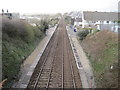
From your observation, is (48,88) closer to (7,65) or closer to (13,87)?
(13,87)

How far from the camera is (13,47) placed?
732 inches

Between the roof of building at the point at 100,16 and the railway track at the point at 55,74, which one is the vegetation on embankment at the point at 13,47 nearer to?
the railway track at the point at 55,74

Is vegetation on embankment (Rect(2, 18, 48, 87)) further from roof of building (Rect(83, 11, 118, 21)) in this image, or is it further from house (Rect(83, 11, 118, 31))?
roof of building (Rect(83, 11, 118, 21))

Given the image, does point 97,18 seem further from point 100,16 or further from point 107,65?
point 107,65

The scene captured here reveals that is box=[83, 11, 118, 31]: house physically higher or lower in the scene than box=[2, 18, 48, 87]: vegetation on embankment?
higher

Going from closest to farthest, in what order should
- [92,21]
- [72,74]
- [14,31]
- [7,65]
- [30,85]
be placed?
[30,85] < [7,65] < [72,74] < [14,31] < [92,21]

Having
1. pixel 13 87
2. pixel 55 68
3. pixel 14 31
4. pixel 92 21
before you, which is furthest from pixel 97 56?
pixel 92 21

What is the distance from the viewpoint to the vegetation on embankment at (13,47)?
12.8 metres

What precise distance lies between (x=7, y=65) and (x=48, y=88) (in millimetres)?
2892

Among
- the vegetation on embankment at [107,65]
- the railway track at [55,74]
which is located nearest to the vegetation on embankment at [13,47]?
the railway track at [55,74]

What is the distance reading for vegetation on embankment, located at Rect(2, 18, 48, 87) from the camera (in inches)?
504

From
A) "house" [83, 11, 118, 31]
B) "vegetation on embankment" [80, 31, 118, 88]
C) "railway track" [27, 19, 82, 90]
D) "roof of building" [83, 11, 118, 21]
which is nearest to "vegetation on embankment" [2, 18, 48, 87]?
"railway track" [27, 19, 82, 90]

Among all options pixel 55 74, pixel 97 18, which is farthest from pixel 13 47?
pixel 97 18

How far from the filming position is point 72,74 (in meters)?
14.3
